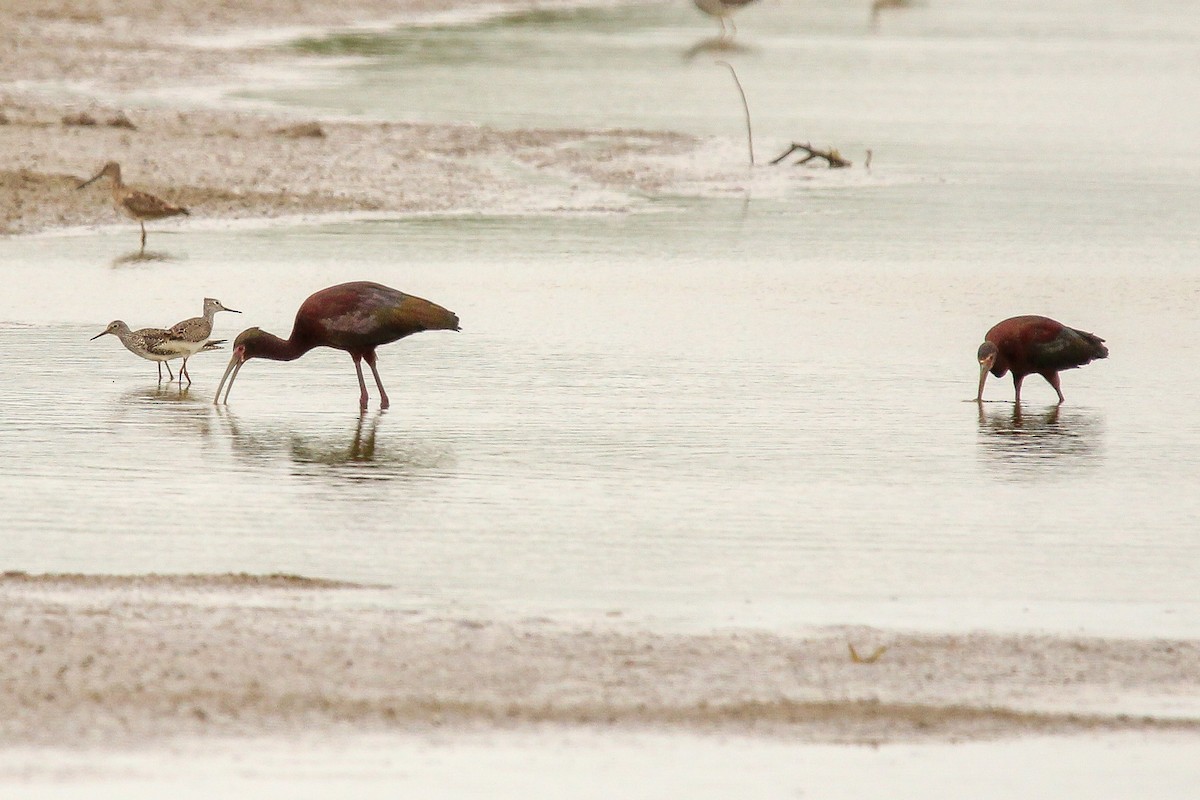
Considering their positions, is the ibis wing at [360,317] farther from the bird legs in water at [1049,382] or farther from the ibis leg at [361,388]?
the bird legs in water at [1049,382]

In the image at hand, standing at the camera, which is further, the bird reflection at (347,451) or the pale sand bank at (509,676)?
the bird reflection at (347,451)

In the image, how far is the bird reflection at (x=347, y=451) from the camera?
11.7m

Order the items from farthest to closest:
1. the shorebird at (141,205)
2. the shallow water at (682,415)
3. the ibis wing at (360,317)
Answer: the shorebird at (141,205), the ibis wing at (360,317), the shallow water at (682,415)

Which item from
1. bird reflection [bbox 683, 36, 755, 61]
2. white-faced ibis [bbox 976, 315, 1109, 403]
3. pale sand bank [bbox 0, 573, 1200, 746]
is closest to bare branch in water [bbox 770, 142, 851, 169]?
white-faced ibis [bbox 976, 315, 1109, 403]

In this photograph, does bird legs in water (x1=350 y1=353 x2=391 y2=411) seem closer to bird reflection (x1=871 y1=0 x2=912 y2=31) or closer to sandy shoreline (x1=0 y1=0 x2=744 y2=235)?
sandy shoreline (x1=0 y1=0 x2=744 y2=235)

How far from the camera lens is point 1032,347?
13.7 metres

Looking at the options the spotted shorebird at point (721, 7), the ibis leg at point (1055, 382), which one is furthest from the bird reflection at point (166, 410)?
the spotted shorebird at point (721, 7)

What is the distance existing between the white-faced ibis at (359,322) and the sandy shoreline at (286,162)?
863 cm

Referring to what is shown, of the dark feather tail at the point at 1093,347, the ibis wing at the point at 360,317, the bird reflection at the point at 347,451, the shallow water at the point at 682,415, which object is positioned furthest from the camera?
the dark feather tail at the point at 1093,347

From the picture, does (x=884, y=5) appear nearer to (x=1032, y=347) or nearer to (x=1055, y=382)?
(x=1055, y=382)

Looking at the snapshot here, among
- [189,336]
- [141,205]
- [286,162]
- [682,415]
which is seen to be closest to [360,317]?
[189,336]

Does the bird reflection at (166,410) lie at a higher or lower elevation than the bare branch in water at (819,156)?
lower

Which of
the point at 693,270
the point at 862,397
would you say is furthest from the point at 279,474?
the point at 693,270

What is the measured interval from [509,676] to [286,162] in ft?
60.2
